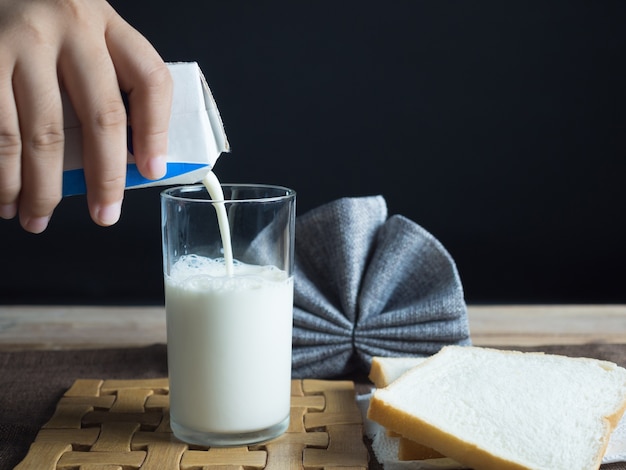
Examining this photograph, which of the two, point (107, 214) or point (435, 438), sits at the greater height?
point (107, 214)

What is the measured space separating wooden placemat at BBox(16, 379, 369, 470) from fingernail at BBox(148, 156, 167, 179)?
0.35m

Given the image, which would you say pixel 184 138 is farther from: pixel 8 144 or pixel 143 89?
pixel 8 144

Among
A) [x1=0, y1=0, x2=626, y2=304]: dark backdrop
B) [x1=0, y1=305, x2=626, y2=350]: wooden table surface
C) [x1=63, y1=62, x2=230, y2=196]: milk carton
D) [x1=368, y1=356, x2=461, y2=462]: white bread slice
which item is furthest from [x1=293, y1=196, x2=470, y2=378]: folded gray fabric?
[x1=0, y1=0, x2=626, y2=304]: dark backdrop

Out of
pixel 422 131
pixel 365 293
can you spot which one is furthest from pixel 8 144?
pixel 422 131

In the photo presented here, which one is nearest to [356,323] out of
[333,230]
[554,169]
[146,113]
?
[333,230]

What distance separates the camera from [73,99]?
88cm

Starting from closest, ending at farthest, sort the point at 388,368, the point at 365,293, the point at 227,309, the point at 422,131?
the point at 227,309
the point at 388,368
the point at 365,293
the point at 422,131

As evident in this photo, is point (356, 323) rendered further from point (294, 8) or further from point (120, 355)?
point (294, 8)

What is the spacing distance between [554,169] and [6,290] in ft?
5.34

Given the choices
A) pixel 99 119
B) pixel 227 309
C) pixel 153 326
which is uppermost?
pixel 99 119

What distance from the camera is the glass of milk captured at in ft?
3.47

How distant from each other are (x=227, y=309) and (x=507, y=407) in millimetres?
374

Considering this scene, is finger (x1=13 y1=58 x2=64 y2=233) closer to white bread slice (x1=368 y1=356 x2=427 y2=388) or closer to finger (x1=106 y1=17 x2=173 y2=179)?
finger (x1=106 y1=17 x2=173 y2=179)

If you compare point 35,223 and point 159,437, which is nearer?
point 35,223
